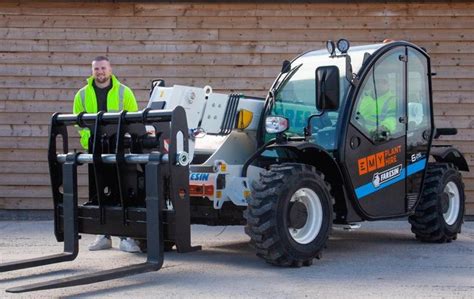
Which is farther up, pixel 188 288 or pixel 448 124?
pixel 448 124

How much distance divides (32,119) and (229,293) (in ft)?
21.7

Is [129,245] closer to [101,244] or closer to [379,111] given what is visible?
[101,244]

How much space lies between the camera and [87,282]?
22.1 ft

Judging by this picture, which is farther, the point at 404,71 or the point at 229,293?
the point at 404,71

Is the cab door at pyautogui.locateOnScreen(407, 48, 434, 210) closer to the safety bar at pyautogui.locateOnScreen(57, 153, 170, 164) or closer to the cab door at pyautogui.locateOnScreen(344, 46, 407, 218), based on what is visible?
the cab door at pyautogui.locateOnScreen(344, 46, 407, 218)

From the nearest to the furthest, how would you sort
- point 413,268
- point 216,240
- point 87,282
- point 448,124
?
point 87,282, point 413,268, point 216,240, point 448,124

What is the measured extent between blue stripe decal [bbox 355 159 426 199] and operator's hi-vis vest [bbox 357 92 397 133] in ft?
1.63

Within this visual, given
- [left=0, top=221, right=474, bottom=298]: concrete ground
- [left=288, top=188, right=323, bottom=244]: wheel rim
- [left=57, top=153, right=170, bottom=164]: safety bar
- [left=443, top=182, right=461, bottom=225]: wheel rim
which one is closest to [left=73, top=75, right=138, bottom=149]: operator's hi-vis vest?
[left=57, top=153, right=170, bottom=164]: safety bar

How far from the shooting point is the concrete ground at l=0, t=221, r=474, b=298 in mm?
6930

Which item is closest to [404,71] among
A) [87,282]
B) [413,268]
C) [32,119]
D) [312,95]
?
[312,95]

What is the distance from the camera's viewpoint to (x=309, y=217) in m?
8.27

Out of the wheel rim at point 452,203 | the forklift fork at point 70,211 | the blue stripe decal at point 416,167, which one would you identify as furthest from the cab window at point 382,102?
the forklift fork at point 70,211

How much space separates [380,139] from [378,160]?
22cm

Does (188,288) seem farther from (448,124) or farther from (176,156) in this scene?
(448,124)
